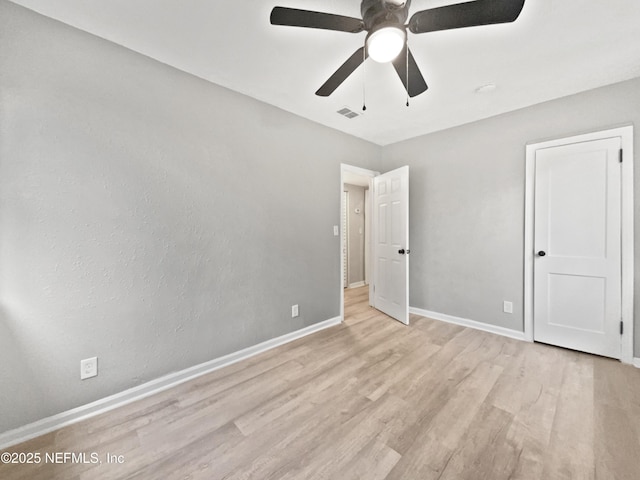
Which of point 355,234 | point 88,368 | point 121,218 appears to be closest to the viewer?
point 88,368

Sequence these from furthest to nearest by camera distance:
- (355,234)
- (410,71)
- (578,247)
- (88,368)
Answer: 1. (355,234)
2. (578,247)
3. (88,368)
4. (410,71)

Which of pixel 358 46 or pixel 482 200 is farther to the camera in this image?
pixel 482 200

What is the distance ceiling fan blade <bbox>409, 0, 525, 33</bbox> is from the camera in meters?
1.13

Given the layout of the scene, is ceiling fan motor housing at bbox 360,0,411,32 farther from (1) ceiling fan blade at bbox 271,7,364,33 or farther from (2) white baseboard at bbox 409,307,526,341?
(2) white baseboard at bbox 409,307,526,341

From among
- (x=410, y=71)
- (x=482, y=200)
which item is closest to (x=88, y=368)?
(x=410, y=71)

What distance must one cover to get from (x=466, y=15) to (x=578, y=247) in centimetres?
252

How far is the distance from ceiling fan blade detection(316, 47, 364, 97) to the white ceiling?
0.32 metres

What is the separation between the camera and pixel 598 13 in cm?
160

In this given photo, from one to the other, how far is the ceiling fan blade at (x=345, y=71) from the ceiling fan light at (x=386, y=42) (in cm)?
17

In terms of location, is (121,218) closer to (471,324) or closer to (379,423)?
(379,423)

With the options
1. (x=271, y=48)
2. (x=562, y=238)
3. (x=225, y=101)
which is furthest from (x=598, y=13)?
(x=225, y=101)

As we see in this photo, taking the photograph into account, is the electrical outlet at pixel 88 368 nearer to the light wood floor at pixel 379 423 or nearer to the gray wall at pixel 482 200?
the light wood floor at pixel 379 423

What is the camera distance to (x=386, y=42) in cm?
128

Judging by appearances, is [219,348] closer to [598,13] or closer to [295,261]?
[295,261]
